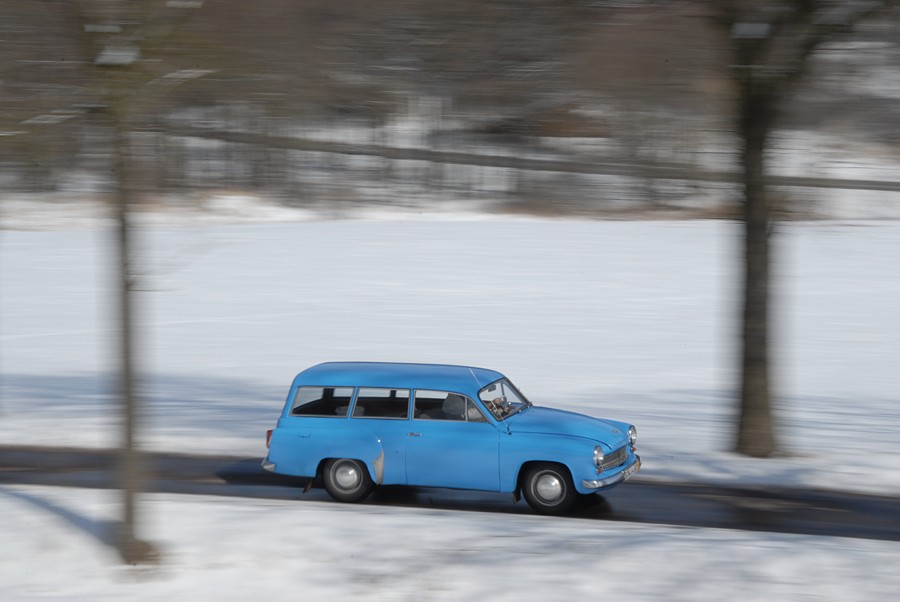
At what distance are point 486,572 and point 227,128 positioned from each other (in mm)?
32627

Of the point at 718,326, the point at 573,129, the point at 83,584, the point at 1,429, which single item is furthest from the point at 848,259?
the point at 83,584

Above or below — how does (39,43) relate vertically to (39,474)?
above

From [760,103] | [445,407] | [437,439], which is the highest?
[760,103]

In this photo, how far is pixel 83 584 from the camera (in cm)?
666

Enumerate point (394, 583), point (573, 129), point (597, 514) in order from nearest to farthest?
point (394, 583), point (597, 514), point (573, 129)

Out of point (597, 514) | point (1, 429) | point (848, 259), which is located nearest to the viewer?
point (597, 514)

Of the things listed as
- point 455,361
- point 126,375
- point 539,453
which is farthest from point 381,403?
point 455,361

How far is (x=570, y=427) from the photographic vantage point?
858 centimetres

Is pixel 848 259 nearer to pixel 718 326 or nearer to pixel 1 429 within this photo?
pixel 718 326

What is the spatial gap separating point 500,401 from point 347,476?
1564mm

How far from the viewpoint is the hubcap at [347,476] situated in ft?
29.5

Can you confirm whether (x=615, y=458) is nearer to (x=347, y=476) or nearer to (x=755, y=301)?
(x=347, y=476)

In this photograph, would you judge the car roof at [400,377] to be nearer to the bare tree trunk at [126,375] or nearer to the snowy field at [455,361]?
the snowy field at [455,361]

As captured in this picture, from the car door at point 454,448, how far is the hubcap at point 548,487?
360mm
